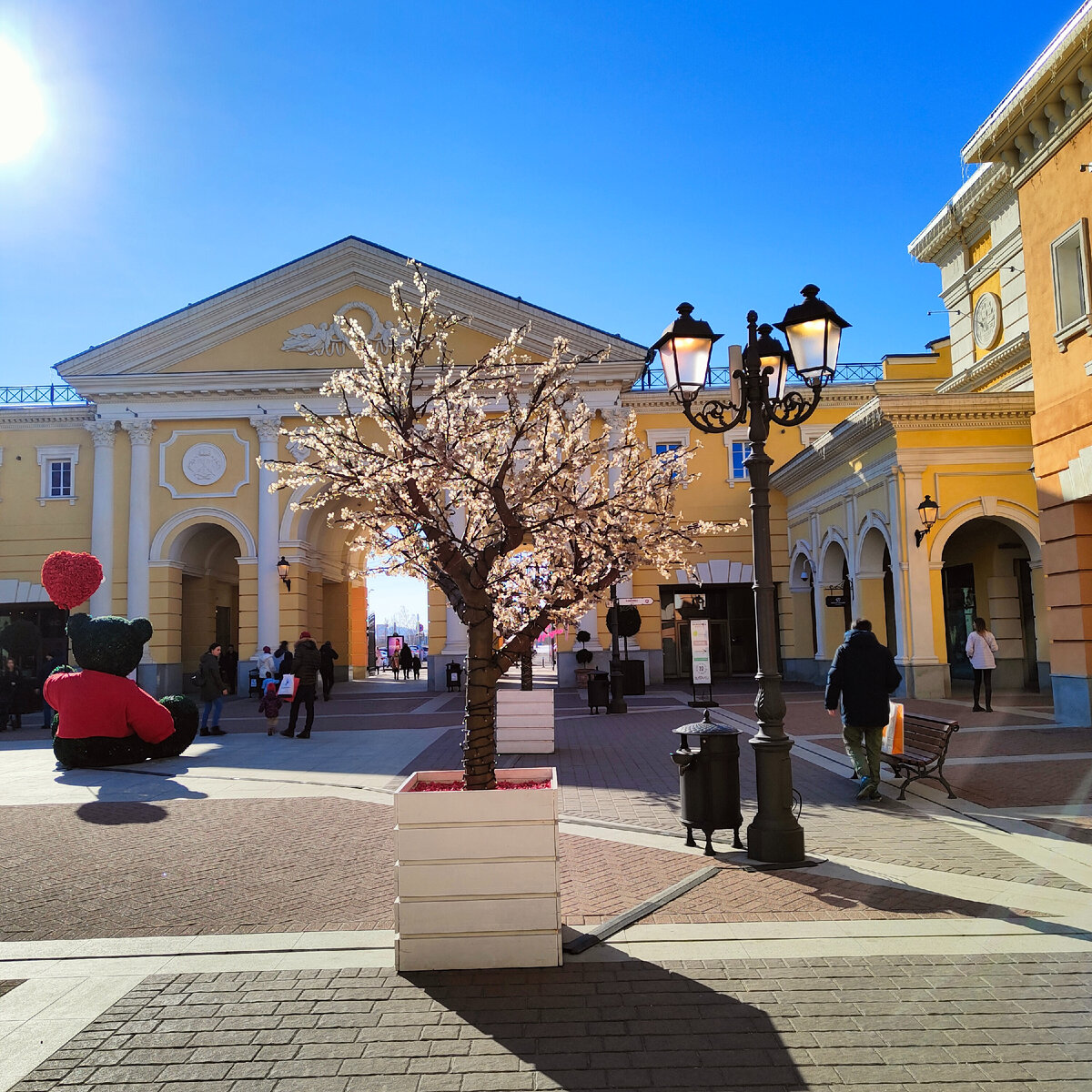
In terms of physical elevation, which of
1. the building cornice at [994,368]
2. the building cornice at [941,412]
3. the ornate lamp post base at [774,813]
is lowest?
the ornate lamp post base at [774,813]

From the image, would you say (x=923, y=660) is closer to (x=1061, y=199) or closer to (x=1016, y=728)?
(x=1016, y=728)

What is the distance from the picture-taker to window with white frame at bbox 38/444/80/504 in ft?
95.7

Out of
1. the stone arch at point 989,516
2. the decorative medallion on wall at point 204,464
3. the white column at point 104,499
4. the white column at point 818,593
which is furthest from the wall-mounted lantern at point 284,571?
the stone arch at point 989,516

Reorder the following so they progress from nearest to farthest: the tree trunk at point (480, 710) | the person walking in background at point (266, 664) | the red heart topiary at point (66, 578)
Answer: the tree trunk at point (480, 710) → the red heart topiary at point (66, 578) → the person walking in background at point (266, 664)

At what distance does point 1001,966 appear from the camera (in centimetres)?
467

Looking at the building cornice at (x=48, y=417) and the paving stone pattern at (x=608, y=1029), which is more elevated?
the building cornice at (x=48, y=417)

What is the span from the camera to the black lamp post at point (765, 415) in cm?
688

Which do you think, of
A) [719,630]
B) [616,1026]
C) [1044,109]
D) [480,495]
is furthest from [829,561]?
[616,1026]

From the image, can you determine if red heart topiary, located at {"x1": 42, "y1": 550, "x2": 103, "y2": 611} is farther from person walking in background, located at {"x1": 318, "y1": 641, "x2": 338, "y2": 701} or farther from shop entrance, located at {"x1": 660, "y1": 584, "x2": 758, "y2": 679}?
shop entrance, located at {"x1": 660, "y1": 584, "x2": 758, "y2": 679}

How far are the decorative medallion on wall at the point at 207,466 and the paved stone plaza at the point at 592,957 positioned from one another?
766 inches

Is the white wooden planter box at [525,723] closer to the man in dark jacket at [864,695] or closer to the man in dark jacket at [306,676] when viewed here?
the man in dark jacket at [306,676]

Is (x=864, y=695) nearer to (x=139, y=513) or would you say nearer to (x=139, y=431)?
(x=139, y=513)

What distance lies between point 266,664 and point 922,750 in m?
18.8

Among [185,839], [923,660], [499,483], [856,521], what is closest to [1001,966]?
[499,483]
